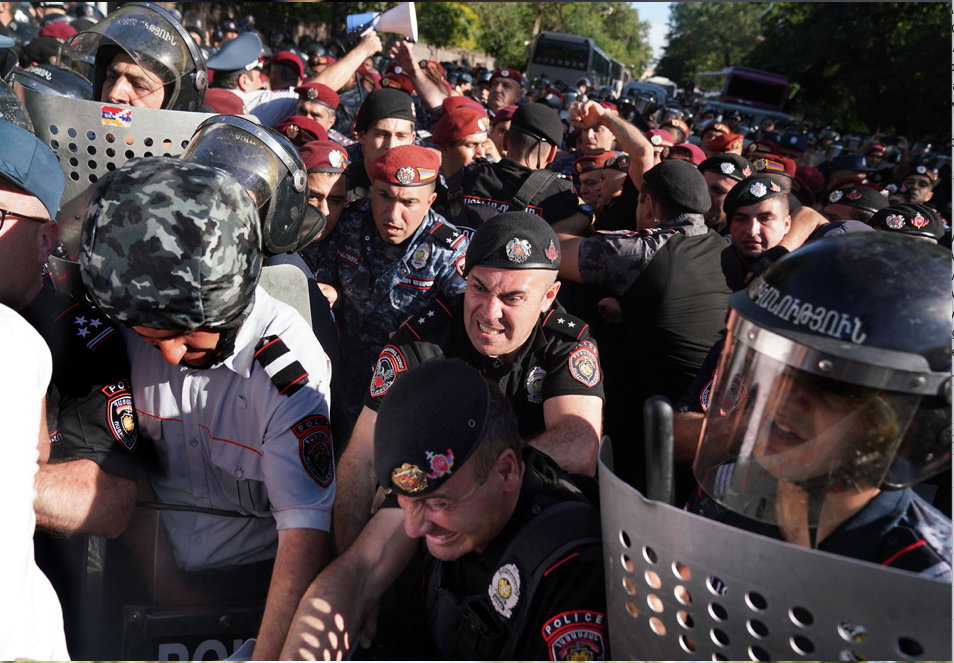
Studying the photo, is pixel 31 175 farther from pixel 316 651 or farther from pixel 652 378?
pixel 652 378

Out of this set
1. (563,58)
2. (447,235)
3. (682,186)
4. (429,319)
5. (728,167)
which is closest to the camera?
(429,319)

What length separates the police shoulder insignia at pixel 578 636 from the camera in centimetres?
149

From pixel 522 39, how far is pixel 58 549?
123ft

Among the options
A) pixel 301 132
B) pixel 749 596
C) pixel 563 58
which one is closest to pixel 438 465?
pixel 749 596

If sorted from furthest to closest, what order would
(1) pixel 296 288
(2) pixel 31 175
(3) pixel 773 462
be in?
(1) pixel 296 288
(2) pixel 31 175
(3) pixel 773 462

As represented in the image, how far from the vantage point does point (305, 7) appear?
88.5 feet

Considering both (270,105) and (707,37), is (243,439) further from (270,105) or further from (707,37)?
(707,37)

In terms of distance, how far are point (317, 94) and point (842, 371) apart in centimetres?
519

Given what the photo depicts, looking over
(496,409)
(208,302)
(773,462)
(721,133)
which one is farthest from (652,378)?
(721,133)

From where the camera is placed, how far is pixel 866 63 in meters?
30.9

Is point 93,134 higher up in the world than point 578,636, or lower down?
higher up

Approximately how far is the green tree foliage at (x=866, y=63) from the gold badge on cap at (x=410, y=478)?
26.5 metres

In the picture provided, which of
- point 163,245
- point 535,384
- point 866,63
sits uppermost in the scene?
point 163,245

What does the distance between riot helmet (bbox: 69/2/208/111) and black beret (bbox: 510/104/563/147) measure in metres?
2.48
